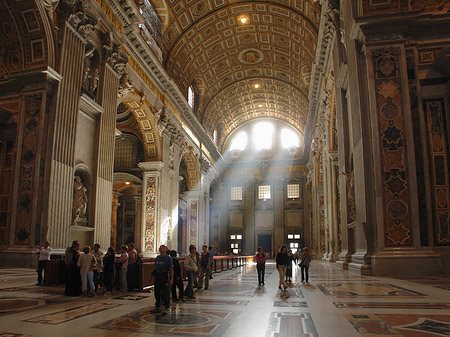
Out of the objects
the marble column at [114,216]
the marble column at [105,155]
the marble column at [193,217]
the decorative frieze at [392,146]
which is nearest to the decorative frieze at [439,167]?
the decorative frieze at [392,146]

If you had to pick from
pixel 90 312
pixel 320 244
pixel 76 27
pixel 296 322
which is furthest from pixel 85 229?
pixel 320 244

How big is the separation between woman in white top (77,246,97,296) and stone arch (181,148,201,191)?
776 inches

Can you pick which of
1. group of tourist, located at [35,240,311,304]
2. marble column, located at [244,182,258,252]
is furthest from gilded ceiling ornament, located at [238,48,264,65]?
group of tourist, located at [35,240,311,304]

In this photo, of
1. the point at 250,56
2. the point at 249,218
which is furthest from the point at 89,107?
the point at 249,218

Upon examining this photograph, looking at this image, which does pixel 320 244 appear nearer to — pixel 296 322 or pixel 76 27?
pixel 76 27

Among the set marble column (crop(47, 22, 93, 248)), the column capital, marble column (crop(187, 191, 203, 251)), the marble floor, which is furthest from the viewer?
marble column (crop(187, 191, 203, 251))

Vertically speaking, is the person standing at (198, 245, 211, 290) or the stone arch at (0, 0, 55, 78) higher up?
the stone arch at (0, 0, 55, 78)

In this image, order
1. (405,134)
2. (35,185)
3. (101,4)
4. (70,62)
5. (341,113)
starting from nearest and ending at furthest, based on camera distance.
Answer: (405,134)
(35,185)
(70,62)
(341,113)
(101,4)

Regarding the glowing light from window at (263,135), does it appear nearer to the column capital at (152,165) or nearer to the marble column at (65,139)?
the column capital at (152,165)

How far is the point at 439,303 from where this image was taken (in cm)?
498

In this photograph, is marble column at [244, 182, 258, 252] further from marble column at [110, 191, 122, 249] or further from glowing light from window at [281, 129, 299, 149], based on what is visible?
marble column at [110, 191, 122, 249]

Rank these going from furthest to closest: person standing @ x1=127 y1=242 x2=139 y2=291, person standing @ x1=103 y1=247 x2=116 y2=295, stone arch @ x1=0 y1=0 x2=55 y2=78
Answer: stone arch @ x1=0 y1=0 x2=55 y2=78, person standing @ x1=127 y1=242 x2=139 y2=291, person standing @ x1=103 y1=247 x2=116 y2=295

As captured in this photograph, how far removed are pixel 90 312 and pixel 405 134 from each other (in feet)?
25.1

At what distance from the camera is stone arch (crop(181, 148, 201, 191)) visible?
27.4m
